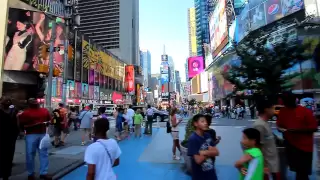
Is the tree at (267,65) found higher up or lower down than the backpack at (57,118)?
higher up

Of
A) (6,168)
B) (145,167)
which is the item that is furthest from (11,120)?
(145,167)

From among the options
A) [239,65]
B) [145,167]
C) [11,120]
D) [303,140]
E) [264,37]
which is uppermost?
[264,37]

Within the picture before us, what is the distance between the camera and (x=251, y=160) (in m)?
3.07

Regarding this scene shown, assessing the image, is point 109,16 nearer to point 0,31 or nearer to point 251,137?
point 0,31

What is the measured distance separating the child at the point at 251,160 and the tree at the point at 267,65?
3.07 meters

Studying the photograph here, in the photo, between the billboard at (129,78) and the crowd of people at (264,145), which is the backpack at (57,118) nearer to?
the crowd of people at (264,145)

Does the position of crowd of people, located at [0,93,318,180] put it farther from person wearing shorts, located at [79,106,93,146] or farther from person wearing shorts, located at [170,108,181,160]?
person wearing shorts, located at [79,106,93,146]

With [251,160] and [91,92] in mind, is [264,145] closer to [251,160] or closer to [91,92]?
[251,160]

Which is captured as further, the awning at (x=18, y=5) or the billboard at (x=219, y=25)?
Result: the billboard at (x=219, y=25)

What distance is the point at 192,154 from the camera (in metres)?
3.29

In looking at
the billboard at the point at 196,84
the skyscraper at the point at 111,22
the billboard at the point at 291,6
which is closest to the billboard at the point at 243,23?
the billboard at the point at 291,6

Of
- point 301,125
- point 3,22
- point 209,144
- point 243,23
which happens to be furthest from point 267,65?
point 243,23

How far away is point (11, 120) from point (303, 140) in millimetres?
5404

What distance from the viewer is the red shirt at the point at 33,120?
18.9ft
